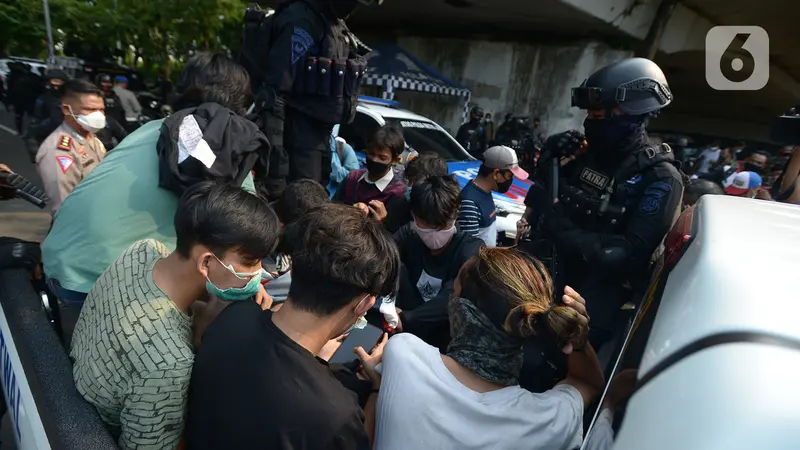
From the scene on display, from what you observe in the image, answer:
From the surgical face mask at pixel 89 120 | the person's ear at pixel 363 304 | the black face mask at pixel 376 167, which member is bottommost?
the black face mask at pixel 376 167

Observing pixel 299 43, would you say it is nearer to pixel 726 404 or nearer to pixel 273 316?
pixel 273 316

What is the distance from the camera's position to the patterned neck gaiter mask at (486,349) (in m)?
1.24

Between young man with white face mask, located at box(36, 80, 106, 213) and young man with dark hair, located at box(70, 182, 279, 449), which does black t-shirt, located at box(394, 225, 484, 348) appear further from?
young man with white face mask, located at box(36, 80, 106, 213)

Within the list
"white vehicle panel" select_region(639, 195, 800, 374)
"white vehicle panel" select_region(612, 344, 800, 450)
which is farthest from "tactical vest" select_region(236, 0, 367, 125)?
"white vehicle panel" select_region(612, 344, 800, 450)

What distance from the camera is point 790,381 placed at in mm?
683

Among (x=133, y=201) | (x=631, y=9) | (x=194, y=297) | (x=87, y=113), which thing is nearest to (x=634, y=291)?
(x=194, y=297)

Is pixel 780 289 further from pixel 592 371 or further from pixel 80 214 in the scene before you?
pixel 80 214

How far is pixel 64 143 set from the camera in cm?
274

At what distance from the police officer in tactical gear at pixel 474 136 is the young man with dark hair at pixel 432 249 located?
7185 mm

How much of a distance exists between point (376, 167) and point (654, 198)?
145cm

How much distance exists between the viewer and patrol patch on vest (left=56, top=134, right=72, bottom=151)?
2.72m


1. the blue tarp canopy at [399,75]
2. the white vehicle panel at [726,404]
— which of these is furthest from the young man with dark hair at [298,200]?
the blue tarp canopy at [399,75]

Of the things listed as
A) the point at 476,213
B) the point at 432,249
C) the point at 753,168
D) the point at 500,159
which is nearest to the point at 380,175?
the point at 476,213

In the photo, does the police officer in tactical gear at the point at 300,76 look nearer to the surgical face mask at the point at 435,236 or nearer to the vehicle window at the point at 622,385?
the surgical face mask at the point at 435,236
